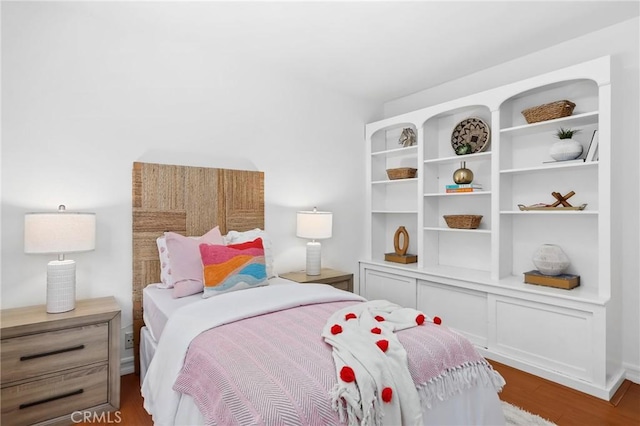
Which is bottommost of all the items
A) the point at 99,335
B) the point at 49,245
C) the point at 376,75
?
the point at 99,335

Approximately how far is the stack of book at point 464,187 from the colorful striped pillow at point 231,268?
1.96 m

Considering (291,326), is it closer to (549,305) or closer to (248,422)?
(248,422)

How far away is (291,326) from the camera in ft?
5.60

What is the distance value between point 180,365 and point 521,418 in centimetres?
193

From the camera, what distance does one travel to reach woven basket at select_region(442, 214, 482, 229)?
318 cm

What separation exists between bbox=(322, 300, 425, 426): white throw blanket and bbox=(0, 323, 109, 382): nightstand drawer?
142cm

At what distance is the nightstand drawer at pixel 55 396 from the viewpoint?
1812 millimetres

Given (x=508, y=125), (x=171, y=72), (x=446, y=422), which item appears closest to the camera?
(x=446, y=422)

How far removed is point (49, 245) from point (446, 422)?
2.28 m

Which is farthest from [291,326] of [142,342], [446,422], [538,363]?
[538,363]

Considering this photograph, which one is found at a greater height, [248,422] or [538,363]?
[248,422]

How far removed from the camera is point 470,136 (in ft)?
11.0

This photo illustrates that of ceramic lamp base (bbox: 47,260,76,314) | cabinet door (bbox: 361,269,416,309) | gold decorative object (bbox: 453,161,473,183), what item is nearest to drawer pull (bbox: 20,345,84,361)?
ceramic lamp base (bbox: 47,260,76,314)

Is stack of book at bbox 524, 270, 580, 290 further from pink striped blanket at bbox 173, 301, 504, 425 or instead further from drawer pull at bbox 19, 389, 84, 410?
drawer pull at bbox 19, 389, 84, 410
